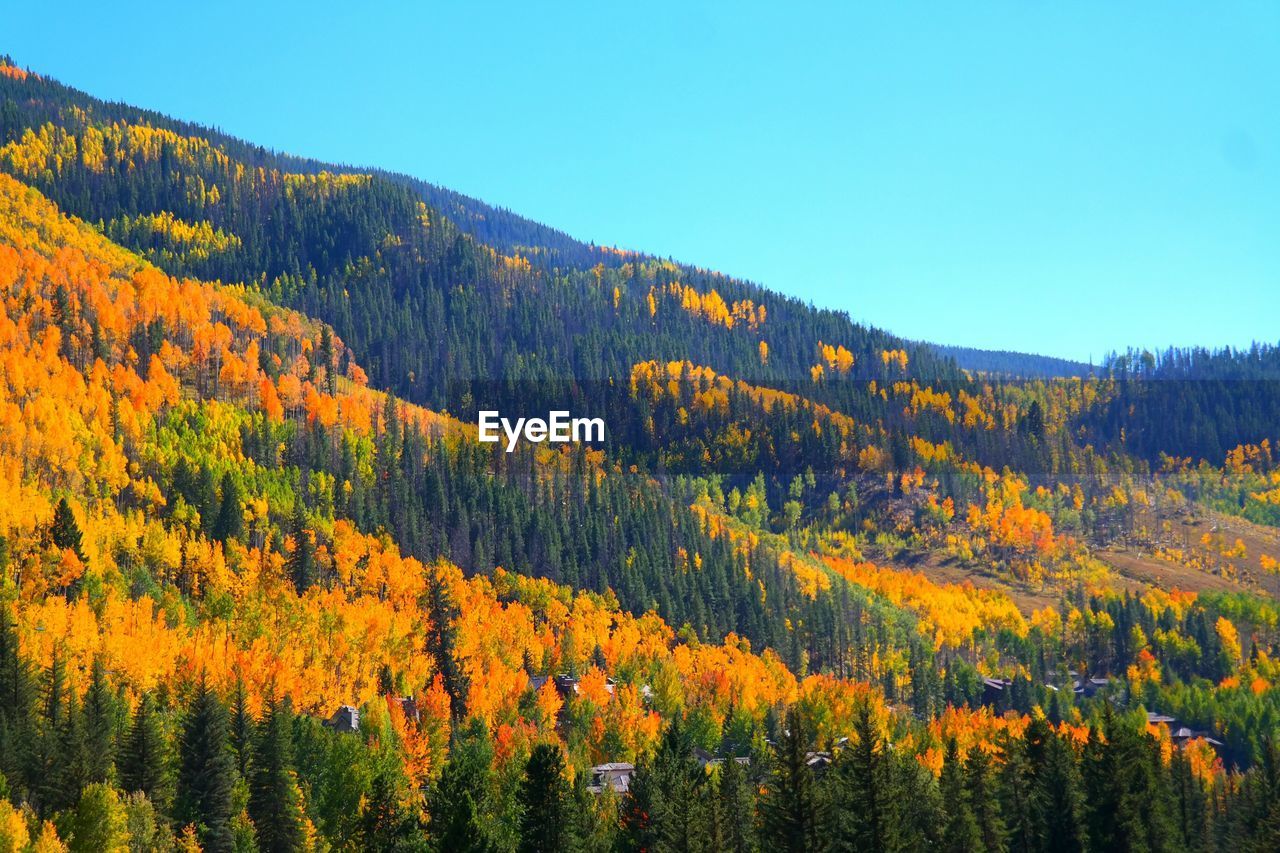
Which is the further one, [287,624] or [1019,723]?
[1019,723]

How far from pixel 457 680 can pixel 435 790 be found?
7985 cm

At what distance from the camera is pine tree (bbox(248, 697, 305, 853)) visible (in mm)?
90750

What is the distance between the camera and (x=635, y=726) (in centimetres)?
14738

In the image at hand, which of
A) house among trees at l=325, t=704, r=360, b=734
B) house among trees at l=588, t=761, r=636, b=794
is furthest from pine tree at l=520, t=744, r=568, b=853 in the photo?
house among trees at l=325, t=704, r=360, b=734

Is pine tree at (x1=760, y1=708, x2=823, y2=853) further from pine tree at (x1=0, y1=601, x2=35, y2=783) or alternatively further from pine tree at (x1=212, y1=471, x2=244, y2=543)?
pine tree at (x1=212, y1=471, x2=244, y2=543)

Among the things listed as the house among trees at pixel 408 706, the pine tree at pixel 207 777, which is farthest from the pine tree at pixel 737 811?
the house among trees at pixel 408 706

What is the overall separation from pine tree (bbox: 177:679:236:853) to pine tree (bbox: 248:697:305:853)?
2152 millimetres

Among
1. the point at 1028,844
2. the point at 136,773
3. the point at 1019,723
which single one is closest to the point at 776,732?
the point at 1019,723

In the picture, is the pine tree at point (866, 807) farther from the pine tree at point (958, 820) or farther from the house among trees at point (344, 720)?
the house among trees at point (344, 720)

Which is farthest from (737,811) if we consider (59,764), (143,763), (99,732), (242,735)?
(59,764)

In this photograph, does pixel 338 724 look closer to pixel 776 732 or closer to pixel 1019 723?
pixel 776 732

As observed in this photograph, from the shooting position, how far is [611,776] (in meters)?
128

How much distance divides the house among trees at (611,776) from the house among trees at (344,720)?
2493 cm

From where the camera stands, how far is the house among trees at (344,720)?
129875 millimetres
